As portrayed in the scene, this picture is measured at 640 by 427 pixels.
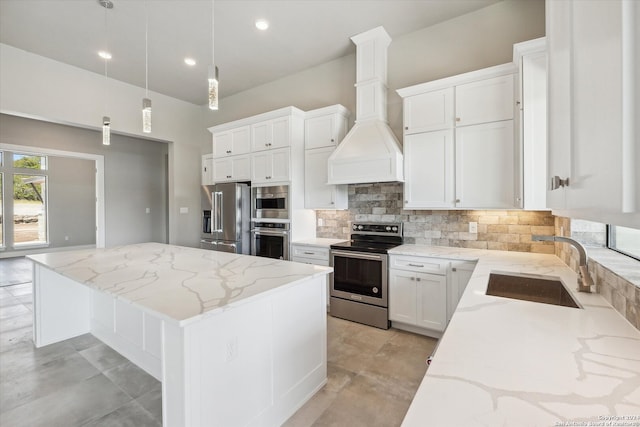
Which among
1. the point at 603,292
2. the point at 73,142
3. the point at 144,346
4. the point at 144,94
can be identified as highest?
the point at 144,94

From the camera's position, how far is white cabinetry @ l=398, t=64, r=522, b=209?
2523mm

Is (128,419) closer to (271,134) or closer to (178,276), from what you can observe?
(178,276)

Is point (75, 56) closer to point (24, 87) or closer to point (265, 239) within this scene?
point (24, 87)

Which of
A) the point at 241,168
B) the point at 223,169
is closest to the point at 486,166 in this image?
the point at 241,168

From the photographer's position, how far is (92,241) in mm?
8188

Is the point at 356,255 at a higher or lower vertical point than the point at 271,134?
lower

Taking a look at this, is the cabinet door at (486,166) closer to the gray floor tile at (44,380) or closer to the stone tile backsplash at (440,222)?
the stone tile backsplash at (440,222)

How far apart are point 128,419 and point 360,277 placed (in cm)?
219

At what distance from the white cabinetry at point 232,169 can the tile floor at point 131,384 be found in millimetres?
2527

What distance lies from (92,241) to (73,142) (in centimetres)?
317

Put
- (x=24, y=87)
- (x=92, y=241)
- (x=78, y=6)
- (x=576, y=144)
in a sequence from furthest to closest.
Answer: (x=92, y=241), (x=24, y=87), (x=78, y=6), (x=576, y=144)

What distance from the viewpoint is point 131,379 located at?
2.20 meters

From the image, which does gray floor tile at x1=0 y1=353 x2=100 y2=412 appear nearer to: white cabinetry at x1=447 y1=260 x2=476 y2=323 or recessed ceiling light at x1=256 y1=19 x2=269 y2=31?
white cabinetry at x1=447 y1=260 x2=476 y2=323

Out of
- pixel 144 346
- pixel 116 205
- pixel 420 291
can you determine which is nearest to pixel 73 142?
pixel 116 205
